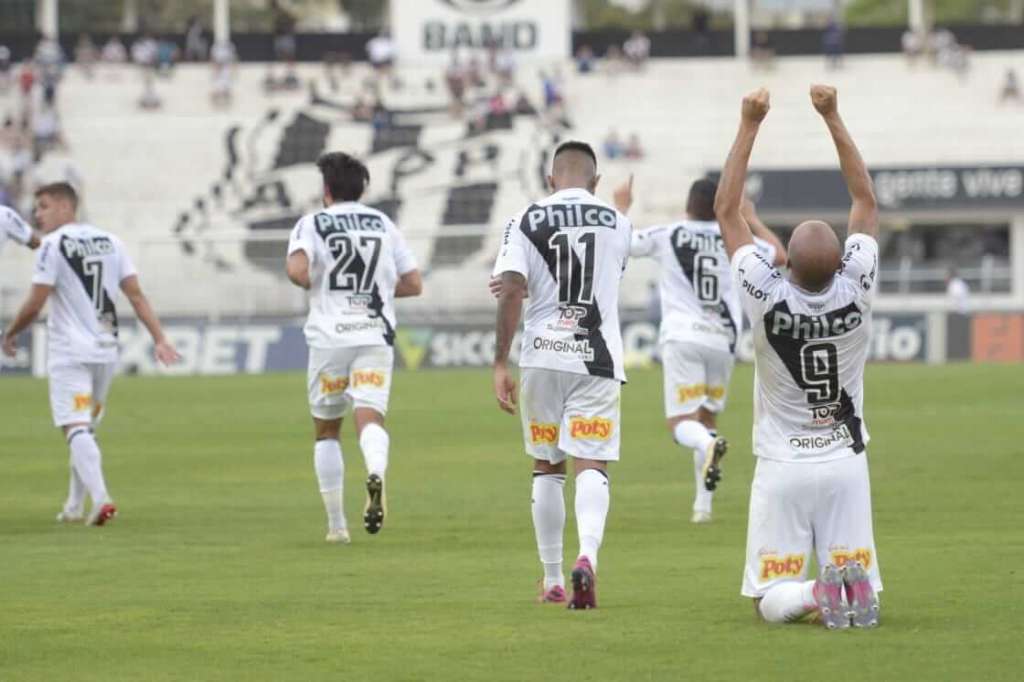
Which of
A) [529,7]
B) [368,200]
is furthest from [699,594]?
[529,7]

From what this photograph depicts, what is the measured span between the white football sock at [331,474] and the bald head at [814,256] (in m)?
4.98

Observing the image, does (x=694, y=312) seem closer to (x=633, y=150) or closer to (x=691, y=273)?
A: (x=691, y=273)

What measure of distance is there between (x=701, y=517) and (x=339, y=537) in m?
2.71

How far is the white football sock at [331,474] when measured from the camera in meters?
13.2

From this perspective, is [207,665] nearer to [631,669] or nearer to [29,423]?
[631,669]

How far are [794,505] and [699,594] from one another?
5.04ft

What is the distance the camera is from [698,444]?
14.7 metres

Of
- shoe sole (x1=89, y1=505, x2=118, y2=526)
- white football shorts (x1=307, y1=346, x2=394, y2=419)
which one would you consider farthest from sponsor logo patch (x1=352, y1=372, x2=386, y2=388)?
shoe sole (x1=89, y1=505, x2=118, y2=526)

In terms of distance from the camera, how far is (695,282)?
15.1 metres

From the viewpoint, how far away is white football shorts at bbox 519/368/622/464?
394 inches

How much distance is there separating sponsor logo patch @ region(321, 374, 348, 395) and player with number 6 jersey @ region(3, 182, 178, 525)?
1.75 metres

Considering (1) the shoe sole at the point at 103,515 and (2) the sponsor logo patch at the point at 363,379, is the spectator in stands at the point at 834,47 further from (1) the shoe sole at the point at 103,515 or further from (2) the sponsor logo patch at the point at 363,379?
(2) the sponsor logo patch at the point at 363,379

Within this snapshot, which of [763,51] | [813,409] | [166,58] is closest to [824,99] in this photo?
[813,409]

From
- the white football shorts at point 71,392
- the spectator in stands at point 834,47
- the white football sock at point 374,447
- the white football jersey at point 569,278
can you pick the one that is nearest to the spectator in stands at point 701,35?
the spectator in stands at point 834,47
